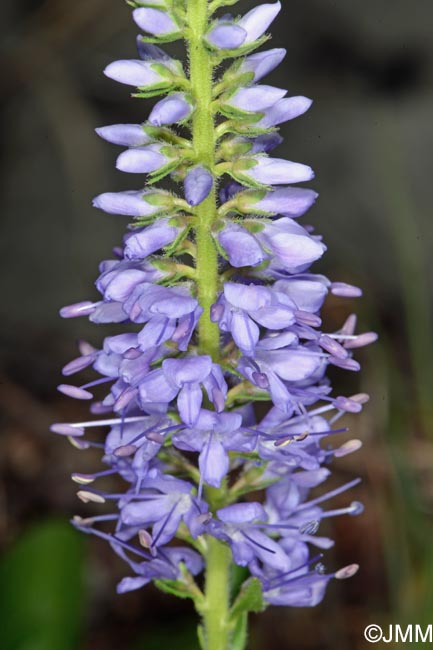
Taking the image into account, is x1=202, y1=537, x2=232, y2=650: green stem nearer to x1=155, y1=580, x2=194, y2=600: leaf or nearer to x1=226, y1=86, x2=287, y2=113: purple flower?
x1=155, y1=580, x2=194, y2=600: leaf

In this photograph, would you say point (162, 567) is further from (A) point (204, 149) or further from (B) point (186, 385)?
(A) point (204, 149)

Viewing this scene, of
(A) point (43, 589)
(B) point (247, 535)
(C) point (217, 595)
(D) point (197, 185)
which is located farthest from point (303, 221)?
(D) point (197, 185)

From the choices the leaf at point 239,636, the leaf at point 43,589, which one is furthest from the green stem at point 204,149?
the leaf at point 43,589

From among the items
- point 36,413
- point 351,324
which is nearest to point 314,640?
point 36,413

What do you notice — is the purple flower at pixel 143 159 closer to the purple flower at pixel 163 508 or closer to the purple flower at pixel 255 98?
the purple flower at pixel 255 98

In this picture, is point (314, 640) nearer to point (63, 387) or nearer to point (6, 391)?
point (6, 391)

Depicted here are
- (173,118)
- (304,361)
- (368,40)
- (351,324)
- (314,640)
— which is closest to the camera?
(173,118)

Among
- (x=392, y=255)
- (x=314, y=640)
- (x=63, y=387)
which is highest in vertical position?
(x=63, y=387)
